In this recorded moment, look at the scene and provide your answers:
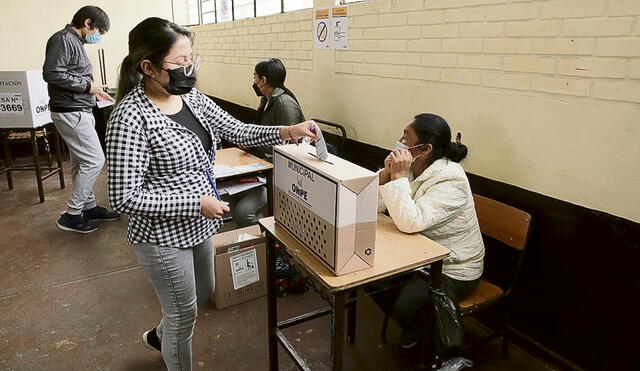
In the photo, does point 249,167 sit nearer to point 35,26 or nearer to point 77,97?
point 77,97

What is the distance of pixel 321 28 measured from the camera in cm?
314

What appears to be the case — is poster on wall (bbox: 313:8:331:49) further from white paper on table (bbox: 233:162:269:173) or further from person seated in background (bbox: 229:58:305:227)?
white paper on table (bbox: 233:162:269:173)

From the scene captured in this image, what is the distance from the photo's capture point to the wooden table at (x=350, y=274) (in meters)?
1.36

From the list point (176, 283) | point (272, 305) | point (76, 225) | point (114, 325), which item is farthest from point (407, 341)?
point (76, 225)

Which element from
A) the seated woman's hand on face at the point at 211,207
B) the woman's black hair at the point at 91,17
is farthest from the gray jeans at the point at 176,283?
the woman's black hair at the point at 91,17

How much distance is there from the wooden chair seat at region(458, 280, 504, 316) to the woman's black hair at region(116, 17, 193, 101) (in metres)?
1.43

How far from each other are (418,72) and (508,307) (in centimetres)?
126

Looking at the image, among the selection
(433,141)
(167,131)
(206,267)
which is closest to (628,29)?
(433,141)

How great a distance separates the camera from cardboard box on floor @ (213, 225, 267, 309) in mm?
2377

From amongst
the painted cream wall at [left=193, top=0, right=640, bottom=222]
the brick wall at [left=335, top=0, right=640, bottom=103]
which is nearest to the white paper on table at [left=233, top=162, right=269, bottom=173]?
the painted cream wall at [left=193, top=0, right=640, bottom=222]

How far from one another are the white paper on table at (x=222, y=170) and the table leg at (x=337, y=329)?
1.41 m

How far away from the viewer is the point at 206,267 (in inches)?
66.6

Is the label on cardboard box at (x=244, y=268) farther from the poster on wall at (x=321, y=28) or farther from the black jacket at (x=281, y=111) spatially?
the poster on wall at (x=321, y=28)

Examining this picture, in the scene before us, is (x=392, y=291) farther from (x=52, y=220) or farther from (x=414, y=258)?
(x=52, y=220)
